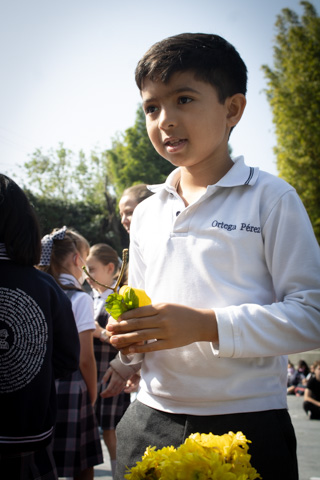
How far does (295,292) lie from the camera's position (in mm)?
1438

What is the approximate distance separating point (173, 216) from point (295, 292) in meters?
0.55

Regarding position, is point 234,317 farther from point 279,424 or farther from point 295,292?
point 279,424

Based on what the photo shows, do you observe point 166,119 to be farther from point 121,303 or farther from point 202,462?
point 202,462

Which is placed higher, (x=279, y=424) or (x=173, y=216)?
(x=173, y=216)

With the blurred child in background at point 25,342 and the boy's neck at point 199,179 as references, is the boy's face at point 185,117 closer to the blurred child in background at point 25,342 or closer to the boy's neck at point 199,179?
the boy's neck at point 199,179

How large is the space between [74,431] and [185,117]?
2680 mm

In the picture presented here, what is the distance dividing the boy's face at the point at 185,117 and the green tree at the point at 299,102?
15778 mm

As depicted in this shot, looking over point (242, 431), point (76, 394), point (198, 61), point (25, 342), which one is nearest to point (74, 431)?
point (76, 394)

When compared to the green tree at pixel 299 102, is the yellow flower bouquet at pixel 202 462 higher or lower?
lower

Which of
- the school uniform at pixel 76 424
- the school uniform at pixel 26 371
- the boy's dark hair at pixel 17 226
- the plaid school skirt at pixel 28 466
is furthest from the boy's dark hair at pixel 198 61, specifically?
the school uniform at pixel 76 424

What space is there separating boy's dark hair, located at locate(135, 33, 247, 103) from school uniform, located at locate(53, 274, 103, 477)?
224 cm

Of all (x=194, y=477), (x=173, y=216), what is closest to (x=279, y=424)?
(x=194, y=477)

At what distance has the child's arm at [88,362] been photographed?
3.61m

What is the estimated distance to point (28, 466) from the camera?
205 cm
